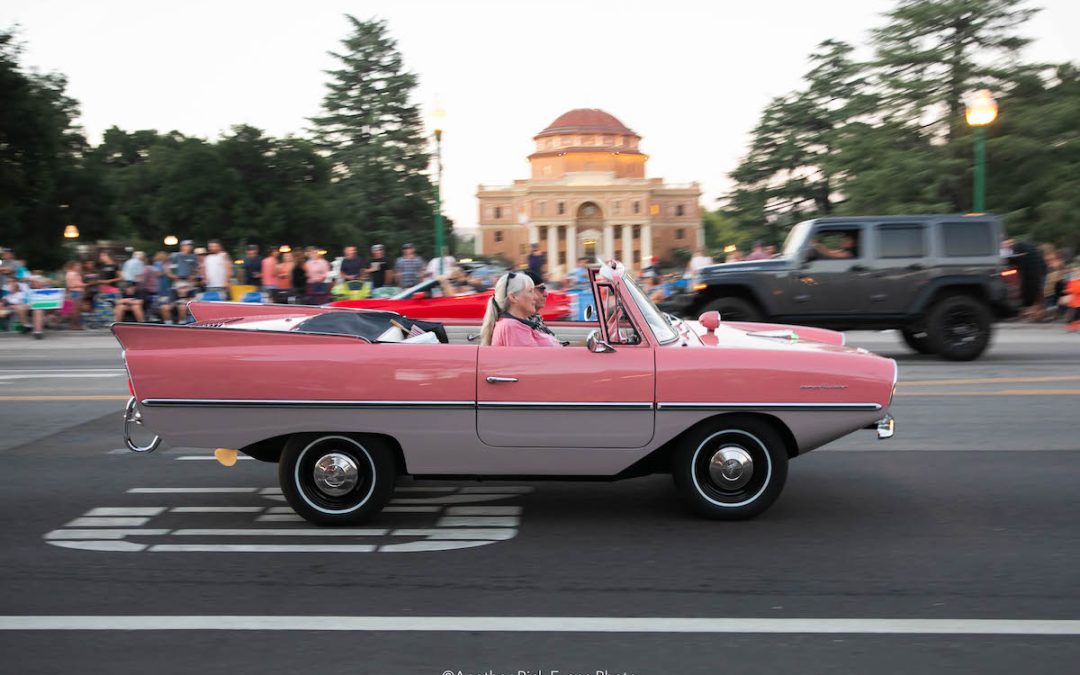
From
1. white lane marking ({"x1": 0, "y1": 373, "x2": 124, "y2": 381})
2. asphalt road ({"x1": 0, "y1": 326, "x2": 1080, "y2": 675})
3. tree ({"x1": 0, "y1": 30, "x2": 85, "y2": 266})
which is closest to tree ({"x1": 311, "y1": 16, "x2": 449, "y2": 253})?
tree ({"x1": 0, "y1": 30, "x2": 85, "y2": 266})

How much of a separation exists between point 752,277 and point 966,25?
2556cm

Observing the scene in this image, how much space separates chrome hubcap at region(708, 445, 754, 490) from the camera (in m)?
5.64

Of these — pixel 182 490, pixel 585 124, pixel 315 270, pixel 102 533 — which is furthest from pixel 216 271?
pixel 585 124

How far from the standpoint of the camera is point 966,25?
113 ft

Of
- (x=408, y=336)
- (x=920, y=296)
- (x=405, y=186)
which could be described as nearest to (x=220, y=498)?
(x=408, y=336)

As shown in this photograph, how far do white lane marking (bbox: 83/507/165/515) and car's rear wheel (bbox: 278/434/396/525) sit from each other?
41.0 inches

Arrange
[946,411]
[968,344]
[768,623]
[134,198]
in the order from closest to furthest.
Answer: [768,623], [946,411], [968,344], [134,198]

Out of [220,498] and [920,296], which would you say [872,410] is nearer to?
[220,498]

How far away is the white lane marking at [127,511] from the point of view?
242 inches

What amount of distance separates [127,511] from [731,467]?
3.68 m

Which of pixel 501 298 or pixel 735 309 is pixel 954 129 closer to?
pixel 735 309

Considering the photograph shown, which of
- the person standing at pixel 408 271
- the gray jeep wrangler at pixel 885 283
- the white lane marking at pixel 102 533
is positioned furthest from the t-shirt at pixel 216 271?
the white lane marking at pixel 102 533

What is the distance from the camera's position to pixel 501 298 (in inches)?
234

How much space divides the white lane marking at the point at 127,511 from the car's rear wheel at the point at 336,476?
1.04m
